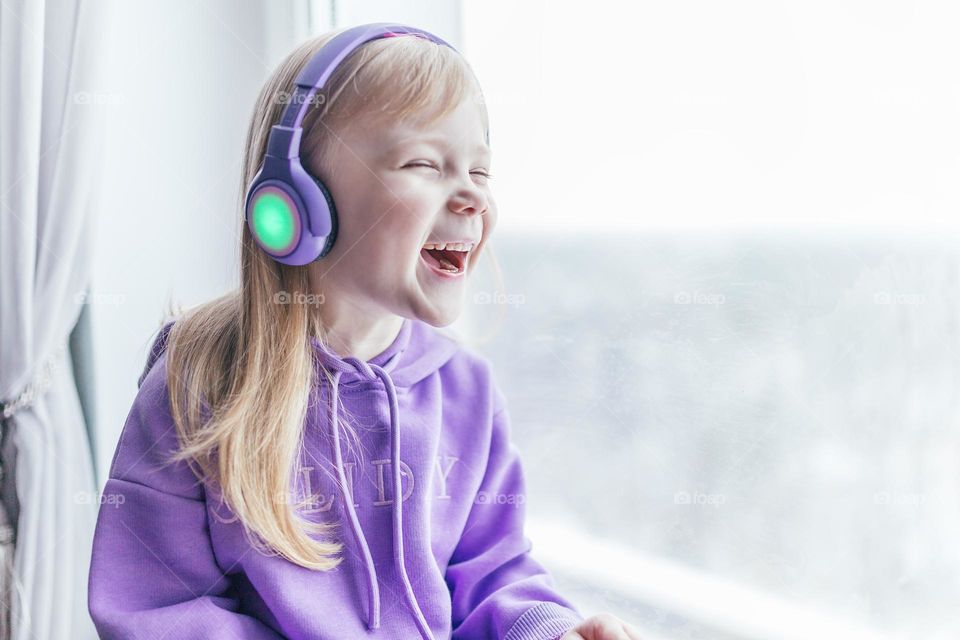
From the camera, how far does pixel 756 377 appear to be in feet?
3.14

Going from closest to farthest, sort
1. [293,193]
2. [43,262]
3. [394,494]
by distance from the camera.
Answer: [293,193]
[394,494]
[43,262]

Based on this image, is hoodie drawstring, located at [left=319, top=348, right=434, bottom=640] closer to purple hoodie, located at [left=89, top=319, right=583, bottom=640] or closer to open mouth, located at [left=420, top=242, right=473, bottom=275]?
purple hoodie, located at [left=89, top=319, right=583, bottom=640]

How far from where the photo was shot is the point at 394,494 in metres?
0.85

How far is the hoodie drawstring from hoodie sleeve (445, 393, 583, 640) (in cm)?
8

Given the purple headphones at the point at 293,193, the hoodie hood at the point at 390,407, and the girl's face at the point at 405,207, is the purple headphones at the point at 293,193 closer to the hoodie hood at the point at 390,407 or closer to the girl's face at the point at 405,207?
the girl's face at the point at 405,207

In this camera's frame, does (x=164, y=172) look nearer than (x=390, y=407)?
No

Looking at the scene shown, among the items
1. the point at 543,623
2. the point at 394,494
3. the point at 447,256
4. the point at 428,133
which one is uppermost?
the point at 428,133

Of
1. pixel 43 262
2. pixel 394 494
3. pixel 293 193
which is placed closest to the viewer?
pixel 293 193

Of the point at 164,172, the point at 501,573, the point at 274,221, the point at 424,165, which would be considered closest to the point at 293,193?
the point at 274,221

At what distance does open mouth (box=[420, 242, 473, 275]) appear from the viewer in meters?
0.82

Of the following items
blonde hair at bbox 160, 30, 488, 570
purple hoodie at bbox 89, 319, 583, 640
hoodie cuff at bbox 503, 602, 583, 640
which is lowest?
hoodie cuff at bbox 503, 602, 583, 640

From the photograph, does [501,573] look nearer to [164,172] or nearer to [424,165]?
[424,165]


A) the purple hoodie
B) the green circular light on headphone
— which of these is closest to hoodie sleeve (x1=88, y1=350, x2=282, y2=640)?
the purple hoodie

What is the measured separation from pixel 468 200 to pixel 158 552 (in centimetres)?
47
